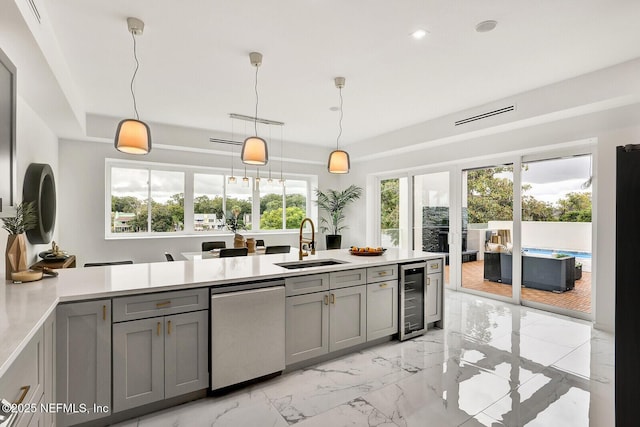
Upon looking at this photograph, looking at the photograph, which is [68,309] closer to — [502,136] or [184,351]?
[184,351]

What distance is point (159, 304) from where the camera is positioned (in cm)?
211

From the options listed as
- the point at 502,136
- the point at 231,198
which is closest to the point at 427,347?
the point at 502,136

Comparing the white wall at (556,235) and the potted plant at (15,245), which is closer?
the potted plant at (15,245)

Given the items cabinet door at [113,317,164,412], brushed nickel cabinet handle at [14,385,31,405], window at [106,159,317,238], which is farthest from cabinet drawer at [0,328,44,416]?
window at [106,159,317,238]

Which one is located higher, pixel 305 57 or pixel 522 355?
pixel 305 57

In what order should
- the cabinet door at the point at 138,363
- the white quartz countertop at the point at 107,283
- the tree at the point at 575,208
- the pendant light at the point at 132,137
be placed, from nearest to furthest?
the white quartz countertop at the point at 107,283
the cabinet door at the point at 138,363
the pendant light at the point at 132,137
the tree at the point at 575,208

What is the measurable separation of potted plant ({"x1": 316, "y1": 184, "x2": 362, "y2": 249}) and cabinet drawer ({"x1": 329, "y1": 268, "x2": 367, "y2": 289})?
4.62 meters

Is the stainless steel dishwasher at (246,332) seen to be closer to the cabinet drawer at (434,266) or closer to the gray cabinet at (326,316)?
the gray cabinet at (326,316)

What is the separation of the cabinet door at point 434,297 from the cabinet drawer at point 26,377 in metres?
3.36

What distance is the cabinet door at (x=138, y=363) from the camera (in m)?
1.98

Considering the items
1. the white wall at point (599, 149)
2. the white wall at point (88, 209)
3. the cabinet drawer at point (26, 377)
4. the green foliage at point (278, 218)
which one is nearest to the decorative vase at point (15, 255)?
the cabinet drawer at point (26, 377)

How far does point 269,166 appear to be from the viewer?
7.09 meters

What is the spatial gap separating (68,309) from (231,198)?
5.14 meters

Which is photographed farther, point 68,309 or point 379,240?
point 379,240
